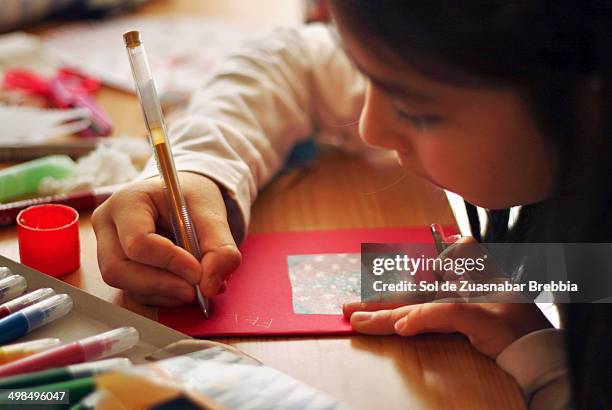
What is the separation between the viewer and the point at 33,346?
50 cm

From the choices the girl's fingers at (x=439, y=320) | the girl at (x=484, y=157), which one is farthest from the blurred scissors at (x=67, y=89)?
the girl's fingers at (x=439, y=320)

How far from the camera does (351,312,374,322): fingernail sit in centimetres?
58

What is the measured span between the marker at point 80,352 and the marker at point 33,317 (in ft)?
0.16

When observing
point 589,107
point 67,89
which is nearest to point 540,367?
point 589,107

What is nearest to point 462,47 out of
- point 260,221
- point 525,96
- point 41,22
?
point 525,96

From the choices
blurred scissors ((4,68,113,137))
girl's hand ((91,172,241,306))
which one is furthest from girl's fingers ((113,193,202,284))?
blurred scissors ((4,68,113,137))

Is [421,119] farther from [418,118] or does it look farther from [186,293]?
[186,293]

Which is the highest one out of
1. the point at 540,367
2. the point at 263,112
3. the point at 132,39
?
the point at 132,39

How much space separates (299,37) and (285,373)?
53 centimetres

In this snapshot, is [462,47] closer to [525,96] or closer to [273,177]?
[525,96]

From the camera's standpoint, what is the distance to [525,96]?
0.48m

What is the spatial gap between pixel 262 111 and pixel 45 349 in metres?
0.42

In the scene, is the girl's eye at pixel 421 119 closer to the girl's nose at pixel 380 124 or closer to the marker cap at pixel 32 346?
the girl's nose at pixel 380 124

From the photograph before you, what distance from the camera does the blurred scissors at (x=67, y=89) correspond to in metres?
0.92
